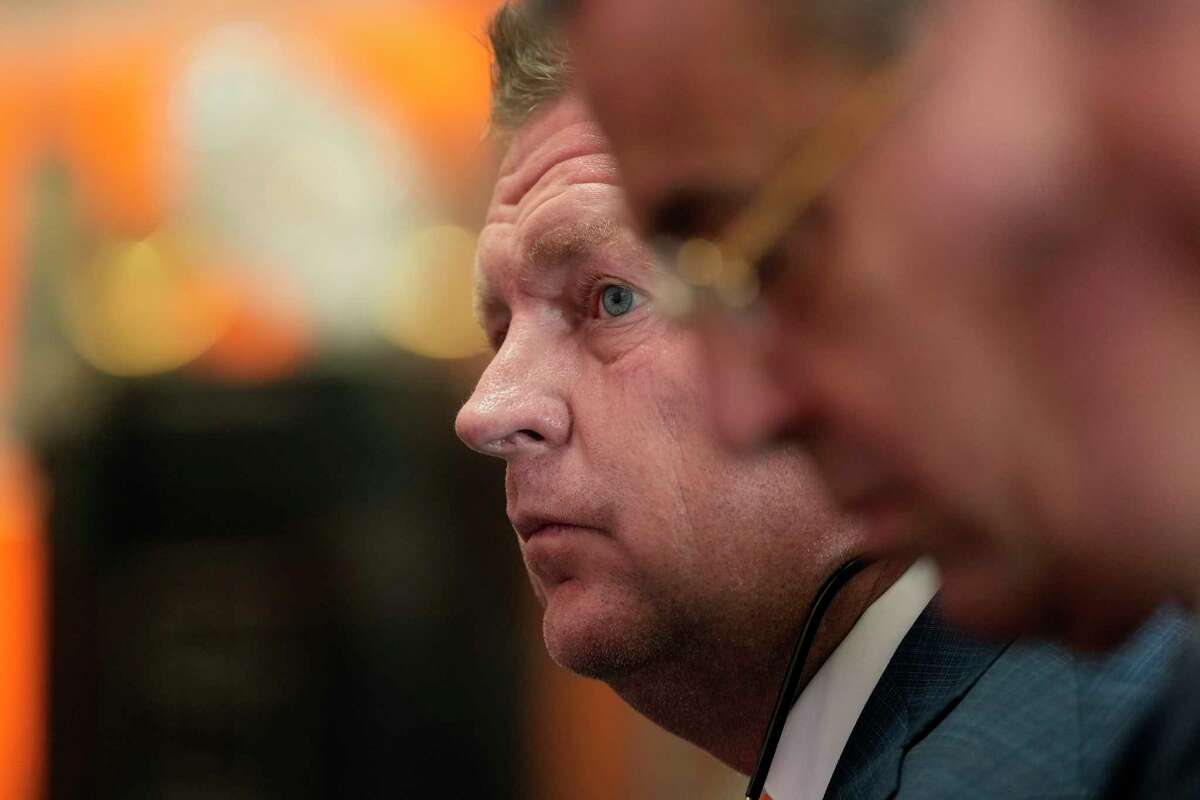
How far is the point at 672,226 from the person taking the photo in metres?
0.77

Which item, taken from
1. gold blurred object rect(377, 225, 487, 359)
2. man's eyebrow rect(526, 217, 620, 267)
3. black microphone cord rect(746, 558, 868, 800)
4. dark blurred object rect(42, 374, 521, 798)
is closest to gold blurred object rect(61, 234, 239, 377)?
dark blurred object rect(42, 374, 521, 798)

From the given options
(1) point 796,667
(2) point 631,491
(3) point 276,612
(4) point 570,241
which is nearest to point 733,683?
(1) point 796,667

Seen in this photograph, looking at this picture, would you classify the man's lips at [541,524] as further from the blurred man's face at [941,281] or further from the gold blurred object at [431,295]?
the gold blurred object at [431,295]

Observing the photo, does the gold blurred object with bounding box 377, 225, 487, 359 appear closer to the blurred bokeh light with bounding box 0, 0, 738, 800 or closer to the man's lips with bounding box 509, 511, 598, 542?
the blurred bokeh light with bounding box 0, 0, 738, 800

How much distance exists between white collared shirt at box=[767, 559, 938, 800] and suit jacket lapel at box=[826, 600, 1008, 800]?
0.15 ft

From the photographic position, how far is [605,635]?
153 cm

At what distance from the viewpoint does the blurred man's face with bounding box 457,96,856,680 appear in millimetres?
1521

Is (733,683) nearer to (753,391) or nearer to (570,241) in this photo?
(570,241)

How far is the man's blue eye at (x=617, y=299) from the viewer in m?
1.59

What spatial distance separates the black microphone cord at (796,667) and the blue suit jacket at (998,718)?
0.13m

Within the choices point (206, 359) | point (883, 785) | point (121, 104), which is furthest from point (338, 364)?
point (883, 785)

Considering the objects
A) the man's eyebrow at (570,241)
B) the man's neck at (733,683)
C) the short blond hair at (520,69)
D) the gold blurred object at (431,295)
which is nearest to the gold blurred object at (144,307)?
the gold blurred object at (431,295)

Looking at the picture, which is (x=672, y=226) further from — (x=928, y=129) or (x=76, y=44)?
(x=76, y=44)

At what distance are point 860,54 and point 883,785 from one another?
73 centimetres
